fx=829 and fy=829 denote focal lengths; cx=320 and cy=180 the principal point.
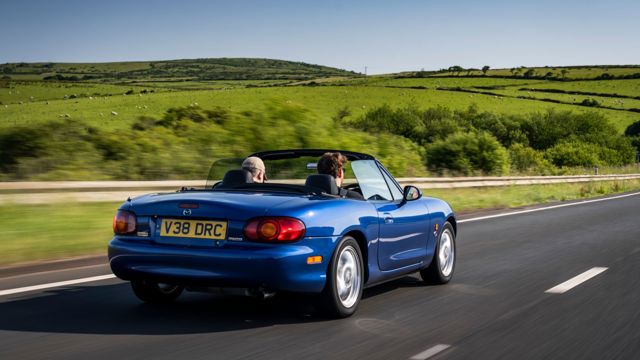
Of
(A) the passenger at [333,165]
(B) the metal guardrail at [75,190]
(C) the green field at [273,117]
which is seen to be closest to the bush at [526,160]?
(C) the green field at [273,117]

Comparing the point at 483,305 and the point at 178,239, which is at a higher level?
the point at 178,239

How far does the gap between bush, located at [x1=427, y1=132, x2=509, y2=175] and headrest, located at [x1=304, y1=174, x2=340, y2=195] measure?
1033 inches

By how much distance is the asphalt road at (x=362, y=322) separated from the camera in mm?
5039

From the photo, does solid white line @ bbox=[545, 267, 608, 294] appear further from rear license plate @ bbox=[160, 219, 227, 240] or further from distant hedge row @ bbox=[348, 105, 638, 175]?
distant hedge row @ bbox=[348, 105, 638, 175]

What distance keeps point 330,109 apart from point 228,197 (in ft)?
247

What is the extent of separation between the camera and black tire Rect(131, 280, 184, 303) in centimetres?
651

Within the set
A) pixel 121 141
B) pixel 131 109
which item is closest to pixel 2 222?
pixel 121 141

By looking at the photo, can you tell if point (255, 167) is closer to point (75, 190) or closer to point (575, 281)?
point (575, 281)

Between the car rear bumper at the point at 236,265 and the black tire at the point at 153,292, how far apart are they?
2.43 feet

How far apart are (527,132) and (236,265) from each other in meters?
79.2

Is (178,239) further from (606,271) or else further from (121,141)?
(121,141)

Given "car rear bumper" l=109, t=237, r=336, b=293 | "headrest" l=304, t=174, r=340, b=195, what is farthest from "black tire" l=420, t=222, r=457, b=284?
"car rear bumper" l=109, t=237, r=336, b=293

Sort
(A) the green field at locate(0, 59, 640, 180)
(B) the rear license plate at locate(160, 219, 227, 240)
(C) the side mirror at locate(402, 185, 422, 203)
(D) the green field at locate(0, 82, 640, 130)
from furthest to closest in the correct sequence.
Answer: (D) the green field at locate(0, 82, 640, 130)
(A) the green field at locate(0, 59, 640, 180)
(C) the side mirror at locate(402, 185, 422, 203)
(B) the rear license plate at locate(160, 219, 227, 240)

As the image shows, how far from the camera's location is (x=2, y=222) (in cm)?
1030
